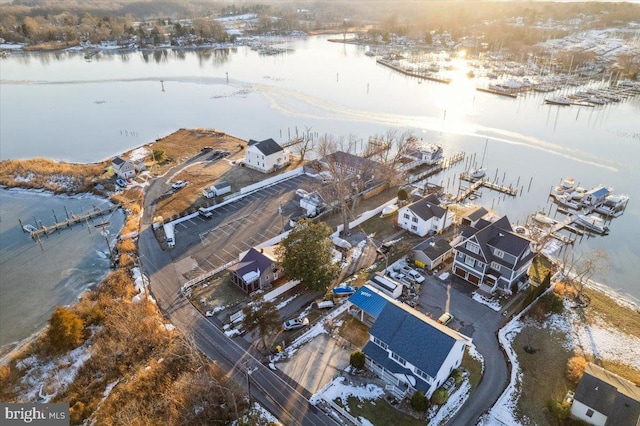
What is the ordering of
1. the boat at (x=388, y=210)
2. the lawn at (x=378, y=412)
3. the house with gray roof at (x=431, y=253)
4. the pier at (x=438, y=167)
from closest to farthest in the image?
the lawn at (x=378, y=412)
the house with gray roof at (x=431, y=253)
the boat at (x=388, y=210)
the pier at (x=438, y=167)

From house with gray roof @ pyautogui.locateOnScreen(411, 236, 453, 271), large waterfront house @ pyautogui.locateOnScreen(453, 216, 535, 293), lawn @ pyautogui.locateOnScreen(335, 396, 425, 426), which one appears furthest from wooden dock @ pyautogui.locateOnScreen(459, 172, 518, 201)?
lawn @ pyautogui.locateOnScreen(335, 396, 425, 426)

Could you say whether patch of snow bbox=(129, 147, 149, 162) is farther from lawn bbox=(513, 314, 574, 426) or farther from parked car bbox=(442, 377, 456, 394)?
lawn bbox=(513, 314, 574, 426)

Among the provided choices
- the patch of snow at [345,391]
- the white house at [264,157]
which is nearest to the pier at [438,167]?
the white house at [264,157]

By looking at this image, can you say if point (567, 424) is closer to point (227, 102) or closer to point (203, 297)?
point (203, 297)

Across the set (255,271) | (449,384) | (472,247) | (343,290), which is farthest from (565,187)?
(255,271)

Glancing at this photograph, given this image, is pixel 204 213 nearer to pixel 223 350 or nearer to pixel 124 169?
pixel 124 169

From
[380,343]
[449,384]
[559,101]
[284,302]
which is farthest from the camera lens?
[559,101]

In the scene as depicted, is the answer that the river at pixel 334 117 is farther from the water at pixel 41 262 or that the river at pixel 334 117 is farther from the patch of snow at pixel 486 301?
the patch of snow at pixel 486 301

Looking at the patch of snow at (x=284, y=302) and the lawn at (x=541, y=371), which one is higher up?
the patch of snow at (x=284, y=302)
